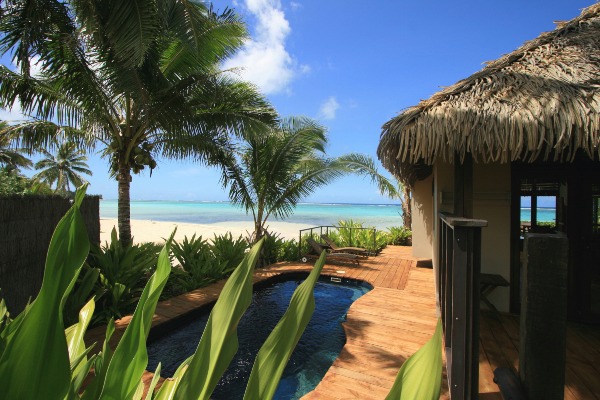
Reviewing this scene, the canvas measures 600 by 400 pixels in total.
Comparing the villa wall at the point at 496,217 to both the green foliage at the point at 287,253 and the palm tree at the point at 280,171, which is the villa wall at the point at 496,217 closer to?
the palm tree at the point at 280,171

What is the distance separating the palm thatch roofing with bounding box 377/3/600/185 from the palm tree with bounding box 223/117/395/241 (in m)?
5.04

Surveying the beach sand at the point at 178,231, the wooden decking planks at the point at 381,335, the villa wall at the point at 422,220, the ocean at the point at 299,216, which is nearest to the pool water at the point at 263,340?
the wooden decking planks at the point at 381,335

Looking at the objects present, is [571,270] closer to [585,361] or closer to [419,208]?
[585,361]

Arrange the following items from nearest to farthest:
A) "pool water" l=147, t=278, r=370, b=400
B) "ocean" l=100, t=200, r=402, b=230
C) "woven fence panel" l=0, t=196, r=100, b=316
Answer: "pool water" l=147, t=278, r=370, b=400
"woven fence panel" l=0, t=196, r=100, b=316
"ocean" l=100, t=200, r=402, b=230

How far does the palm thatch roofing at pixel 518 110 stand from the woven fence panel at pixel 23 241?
474 cm

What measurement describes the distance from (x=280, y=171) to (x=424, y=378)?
27.2 ft

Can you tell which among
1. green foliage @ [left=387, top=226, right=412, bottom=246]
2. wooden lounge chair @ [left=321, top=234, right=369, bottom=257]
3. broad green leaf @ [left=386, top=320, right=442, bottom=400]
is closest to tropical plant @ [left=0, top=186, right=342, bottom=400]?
broad green leaf @ [left=386, top=320, right=442, bottom=400]

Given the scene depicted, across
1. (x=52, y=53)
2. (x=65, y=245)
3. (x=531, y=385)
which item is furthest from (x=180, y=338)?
(x=52, y=53)

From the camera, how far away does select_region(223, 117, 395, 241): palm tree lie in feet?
28.3

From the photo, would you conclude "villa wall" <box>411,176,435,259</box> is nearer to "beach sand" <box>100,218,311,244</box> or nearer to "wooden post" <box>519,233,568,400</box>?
"wooden post" <box>519,233,568,400</box>

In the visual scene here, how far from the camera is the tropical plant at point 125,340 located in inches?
15.7

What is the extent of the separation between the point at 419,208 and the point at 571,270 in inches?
169

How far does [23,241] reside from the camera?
13.5ft

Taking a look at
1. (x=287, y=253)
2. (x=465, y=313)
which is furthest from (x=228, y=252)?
(x=465, y=313)
